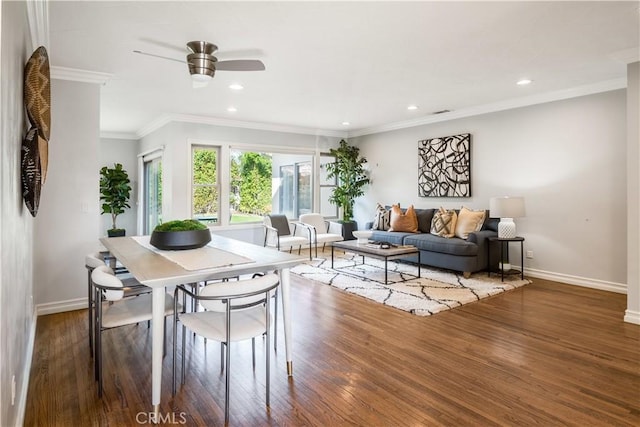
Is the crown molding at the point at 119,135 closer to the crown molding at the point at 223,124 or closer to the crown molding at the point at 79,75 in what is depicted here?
the crown molding at the point at 223,124

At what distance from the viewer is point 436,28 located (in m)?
2.87

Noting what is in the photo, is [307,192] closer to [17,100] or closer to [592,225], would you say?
[592,225]

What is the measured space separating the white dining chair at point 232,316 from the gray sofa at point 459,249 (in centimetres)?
344

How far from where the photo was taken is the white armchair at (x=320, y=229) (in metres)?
6.39

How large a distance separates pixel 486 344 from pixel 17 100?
11.4 feet

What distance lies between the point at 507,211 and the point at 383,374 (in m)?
3.31

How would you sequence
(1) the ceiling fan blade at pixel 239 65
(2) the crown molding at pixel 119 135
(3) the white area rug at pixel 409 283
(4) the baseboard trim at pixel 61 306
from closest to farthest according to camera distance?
(1) the ceiling fan blade at pixel 239 65 → (4) the baseboard trim at pixel 61 306 → (3) the white area rug at pixel 409 283 → (2) the crown molding at pixel 119 135

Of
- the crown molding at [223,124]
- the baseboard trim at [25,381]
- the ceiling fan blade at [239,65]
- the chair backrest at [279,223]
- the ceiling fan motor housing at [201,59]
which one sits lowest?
the baseboard trim at [25,381]

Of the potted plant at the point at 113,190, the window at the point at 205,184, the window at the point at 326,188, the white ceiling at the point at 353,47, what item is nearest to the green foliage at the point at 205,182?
the window at the point at 205,184

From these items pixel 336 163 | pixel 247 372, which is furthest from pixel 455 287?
pixel 336 163

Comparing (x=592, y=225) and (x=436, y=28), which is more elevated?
(x=436, y=28)

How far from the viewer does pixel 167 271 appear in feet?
6.81

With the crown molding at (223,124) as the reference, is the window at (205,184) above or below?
below

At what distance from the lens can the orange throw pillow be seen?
611 cm
